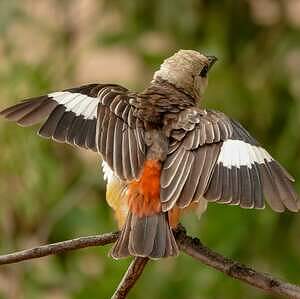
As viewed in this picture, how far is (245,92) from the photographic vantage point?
449 cm

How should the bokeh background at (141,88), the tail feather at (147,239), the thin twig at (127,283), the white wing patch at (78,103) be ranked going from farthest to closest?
1. the bokeh background at (141,88)
2. the white wing patch at (78,103)
3. the tail feather at (147,239)
4. the thin twig at (127,283)

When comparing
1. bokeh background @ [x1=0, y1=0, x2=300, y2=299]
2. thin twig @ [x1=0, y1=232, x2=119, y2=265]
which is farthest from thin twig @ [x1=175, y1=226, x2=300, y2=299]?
bokeh background @ [x1=0, y1=0, x2=300, y2=299]

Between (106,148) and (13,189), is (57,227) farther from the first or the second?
(106,148)

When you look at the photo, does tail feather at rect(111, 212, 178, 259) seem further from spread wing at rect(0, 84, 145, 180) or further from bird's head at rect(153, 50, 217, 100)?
bird's head at rect(153, 50, 217, 100)

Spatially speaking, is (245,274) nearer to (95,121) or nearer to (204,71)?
(95,121)

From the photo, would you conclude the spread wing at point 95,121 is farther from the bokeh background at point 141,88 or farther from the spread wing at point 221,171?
the bokeh background at point 141,88

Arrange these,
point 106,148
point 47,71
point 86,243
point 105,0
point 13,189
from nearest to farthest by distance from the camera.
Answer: point 86,243
point 106,148
point 13,189
point 47,71
point 105,0

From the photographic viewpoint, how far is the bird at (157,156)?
2.41 m

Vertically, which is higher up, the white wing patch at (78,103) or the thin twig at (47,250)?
the white wing patch at (78,103)

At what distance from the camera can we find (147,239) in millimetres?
2406

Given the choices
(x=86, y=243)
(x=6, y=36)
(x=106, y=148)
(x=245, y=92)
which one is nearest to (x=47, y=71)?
(x=6, y=36)

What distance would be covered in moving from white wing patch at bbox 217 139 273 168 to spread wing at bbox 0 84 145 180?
22 cm

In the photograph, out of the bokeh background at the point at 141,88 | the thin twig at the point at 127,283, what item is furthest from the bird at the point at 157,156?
the bokeh background at the point at 141,88

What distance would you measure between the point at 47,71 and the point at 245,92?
36.0 inches
